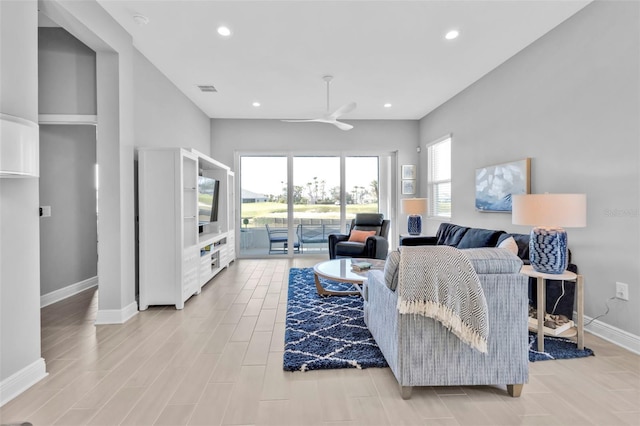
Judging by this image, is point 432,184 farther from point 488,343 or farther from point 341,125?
point 488,343

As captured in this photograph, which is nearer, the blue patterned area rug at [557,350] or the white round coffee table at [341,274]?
the blue patterned area rug at [557,350]

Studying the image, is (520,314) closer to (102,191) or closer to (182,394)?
(182,394)

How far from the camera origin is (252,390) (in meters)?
1.92

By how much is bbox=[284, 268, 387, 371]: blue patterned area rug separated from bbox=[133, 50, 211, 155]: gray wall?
254cm

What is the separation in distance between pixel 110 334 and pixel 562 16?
16.0 ft

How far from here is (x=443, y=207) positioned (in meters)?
5.74

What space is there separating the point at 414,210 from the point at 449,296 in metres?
3.93

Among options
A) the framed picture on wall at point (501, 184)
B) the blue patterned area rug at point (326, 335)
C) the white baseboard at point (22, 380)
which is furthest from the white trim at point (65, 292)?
the framed picture on wall at point (501, 184)

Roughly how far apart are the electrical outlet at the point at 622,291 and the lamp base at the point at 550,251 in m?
0.51

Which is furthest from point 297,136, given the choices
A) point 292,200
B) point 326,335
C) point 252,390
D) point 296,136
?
point 252,390

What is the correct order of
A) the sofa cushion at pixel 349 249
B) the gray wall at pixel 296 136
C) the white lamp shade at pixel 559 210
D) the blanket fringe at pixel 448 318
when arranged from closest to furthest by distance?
the blanket fringe at pixel 448 318 < the white lamp shade at pixel 559 210 < the sofa cushion at pixel 349 249 < the gray wall at pixel 296 136

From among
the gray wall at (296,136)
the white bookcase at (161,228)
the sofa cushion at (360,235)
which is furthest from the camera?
the gray wall at (296,136)

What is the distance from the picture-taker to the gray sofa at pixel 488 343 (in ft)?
5.76

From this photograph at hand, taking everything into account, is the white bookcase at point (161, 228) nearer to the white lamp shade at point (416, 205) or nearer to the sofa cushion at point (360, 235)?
the sofa cushion at point (360, 235)
